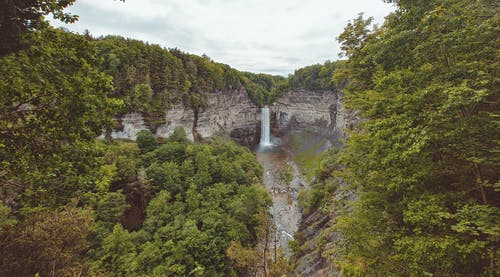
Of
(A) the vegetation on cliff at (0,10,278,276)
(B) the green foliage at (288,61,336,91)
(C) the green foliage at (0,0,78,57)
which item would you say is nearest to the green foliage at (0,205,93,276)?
(A) the vegetation on cliff at (0,10,278,276)

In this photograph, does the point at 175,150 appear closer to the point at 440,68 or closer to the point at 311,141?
the point at 440,68

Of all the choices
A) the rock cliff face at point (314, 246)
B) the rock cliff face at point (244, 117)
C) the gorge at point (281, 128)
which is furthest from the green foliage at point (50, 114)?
the rock cliff face at point (244, 117)

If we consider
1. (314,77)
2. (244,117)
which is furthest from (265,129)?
(314,77)

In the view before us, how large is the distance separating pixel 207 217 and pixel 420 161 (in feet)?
47.7

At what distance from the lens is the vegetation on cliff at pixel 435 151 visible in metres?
4.96

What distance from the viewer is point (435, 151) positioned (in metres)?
5.99

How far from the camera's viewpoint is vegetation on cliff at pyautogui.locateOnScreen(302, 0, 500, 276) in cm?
496

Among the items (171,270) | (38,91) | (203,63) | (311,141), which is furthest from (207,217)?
(311,141)

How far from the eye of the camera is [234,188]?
72.7 ft

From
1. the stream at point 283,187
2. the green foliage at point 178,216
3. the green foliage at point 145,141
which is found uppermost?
the green foliage at point 145,141

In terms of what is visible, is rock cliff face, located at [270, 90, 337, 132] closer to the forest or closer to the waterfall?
the waterfall

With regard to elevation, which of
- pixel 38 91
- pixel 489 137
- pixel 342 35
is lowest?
pixel 489 137

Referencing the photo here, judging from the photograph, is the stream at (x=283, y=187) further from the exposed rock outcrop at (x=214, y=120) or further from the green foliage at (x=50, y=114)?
the green foliage at (x=50, y=114)

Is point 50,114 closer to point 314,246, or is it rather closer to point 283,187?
point 314,246
